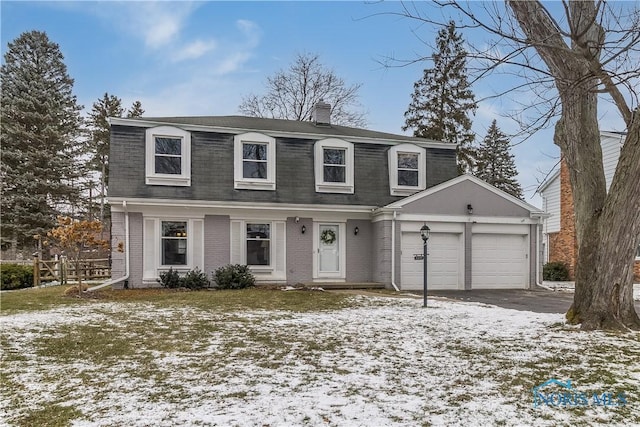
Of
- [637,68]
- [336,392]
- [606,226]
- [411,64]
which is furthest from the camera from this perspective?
[606,226]

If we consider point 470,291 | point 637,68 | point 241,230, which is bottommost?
point 470,291

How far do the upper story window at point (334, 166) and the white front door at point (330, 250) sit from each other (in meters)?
1.34

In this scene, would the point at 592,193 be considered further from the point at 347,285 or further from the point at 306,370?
the point at 347,285

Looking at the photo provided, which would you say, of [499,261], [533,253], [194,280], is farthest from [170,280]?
[533,253]

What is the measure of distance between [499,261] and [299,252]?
22.4 ft

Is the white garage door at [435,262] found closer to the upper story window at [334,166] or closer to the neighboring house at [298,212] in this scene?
the neighboring house at [298,212]

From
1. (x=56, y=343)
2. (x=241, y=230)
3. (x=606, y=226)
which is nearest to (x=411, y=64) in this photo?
(x=606, y=226)

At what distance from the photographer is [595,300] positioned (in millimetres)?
6980

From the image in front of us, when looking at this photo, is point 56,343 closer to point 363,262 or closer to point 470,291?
point 363,262

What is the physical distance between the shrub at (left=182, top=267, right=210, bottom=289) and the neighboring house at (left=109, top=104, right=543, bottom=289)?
0.47m

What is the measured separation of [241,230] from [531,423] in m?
11.5

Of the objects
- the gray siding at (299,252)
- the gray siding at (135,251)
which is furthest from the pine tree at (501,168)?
the gray siding at (135,251)

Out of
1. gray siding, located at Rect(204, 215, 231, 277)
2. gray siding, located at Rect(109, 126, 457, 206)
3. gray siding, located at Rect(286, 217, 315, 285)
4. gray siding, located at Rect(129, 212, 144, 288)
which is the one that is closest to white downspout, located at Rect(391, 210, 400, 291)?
gray siding, located at Rect(109, 126, 457, 206)

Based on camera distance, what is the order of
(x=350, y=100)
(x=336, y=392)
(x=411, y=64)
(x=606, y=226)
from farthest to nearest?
(x=350, y=100)
(x=606, y=226)
(x=411, y=64)
(x=336, y=392)
